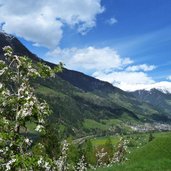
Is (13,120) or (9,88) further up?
(9,88)

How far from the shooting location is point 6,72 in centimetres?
1484

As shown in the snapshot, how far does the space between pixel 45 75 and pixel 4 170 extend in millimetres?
4006

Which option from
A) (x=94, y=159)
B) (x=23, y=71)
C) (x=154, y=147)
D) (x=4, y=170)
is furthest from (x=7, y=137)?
(x=94, y=159)

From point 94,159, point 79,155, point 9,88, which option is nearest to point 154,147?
point 9,88

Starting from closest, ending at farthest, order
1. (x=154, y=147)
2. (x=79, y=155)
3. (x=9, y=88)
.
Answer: (x=9, y=88) → (x=154, y=147) → (x=79, y=155)

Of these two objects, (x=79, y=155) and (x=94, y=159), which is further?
(x=94, y=159)

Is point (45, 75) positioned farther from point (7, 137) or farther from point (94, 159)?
point (94, 159)

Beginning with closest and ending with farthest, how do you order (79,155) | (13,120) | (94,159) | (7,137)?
(7,137)
(13,120)
(79,155)
(94,159)

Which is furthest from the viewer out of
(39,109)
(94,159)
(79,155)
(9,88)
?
(94,159)

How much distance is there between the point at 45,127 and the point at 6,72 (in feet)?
9.02

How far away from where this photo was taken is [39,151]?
13.9 m

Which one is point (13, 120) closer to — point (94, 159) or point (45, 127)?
point (45, 127)

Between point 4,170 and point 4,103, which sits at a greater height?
point 4,103

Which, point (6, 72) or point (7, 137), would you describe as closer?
point (7, 137)
